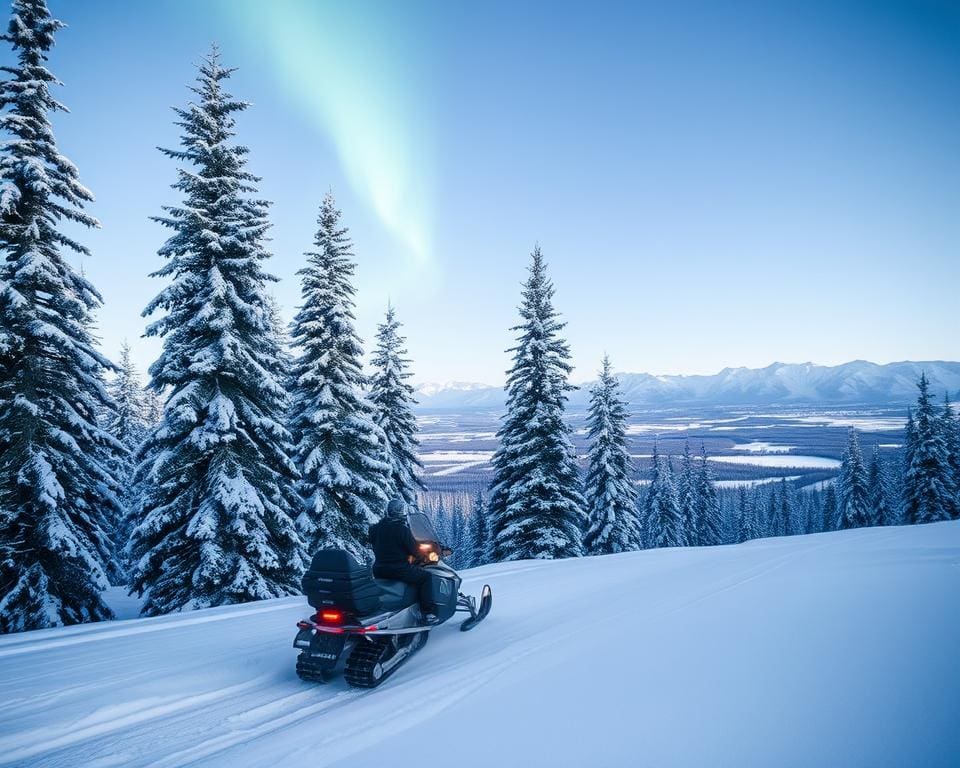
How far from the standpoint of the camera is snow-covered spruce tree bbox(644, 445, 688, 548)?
43094mm

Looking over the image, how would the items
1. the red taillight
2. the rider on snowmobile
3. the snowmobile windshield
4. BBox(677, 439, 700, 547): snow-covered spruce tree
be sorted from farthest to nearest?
1. BBox(677, 439, 700, 547): snow-covered spruce tree
2. the snowmobile windshield
3. the rider on snowmobile
4. the red taillight

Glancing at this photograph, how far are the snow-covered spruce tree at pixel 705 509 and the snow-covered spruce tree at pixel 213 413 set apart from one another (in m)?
46.6

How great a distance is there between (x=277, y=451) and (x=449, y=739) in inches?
496

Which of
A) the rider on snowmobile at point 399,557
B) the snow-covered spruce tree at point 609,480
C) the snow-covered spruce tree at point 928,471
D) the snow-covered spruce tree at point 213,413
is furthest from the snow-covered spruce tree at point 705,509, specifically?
the rider on snowmobile at point 399,557

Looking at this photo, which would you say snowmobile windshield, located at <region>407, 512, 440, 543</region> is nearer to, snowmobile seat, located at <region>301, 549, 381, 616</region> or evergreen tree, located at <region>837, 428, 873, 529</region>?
A: snowmobile seat, located at <region>301, 549, 381, 616</region>

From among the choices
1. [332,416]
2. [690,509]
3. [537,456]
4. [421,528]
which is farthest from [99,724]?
[690,509]

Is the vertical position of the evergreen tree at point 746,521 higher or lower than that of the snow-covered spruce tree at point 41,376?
lower

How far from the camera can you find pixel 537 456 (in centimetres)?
2216

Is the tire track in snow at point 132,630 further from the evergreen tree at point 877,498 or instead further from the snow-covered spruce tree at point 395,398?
the evergreen tree at point 877,498

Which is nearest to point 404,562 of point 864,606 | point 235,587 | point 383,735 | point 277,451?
point 383,735

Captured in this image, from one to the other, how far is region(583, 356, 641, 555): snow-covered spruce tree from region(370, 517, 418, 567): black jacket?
73.9 ft

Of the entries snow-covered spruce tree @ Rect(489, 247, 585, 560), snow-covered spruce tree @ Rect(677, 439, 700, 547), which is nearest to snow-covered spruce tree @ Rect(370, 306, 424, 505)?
snow-covered spruce tree @ Rect(489, 247, 585, 560)

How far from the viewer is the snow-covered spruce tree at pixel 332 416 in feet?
57.3

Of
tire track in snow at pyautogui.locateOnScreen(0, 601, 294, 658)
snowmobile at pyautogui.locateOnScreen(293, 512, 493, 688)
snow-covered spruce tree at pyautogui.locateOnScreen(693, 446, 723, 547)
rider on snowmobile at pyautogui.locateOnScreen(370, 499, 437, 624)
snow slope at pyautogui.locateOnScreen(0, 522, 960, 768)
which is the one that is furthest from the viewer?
snow-covered spruce tree at pyautogui.locateOnScreen(693, 446, 723, 547)
